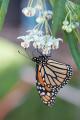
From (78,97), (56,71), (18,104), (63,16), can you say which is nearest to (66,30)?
(63,16)

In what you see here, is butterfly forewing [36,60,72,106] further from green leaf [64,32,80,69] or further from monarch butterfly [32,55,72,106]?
green leaf [64,32,80,69]

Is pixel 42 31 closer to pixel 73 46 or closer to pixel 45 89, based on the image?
pixel 73 46

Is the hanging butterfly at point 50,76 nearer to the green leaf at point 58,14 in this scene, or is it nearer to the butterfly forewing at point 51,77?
Answer: the butterfly forewing at point 51,77

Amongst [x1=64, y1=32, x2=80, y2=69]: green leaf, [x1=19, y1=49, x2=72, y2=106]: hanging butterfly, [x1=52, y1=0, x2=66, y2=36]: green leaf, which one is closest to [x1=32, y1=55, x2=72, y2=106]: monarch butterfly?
[x1=19, y1=49, x2=72, y2=106]: hanging butterfly

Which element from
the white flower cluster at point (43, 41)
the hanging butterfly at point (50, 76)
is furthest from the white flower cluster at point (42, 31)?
the hanging butterfly at point (50, 76)

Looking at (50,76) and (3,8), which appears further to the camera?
(50,76)

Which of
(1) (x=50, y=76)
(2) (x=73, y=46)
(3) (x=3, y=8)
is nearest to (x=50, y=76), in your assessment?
(1) (x=50, y=76)
